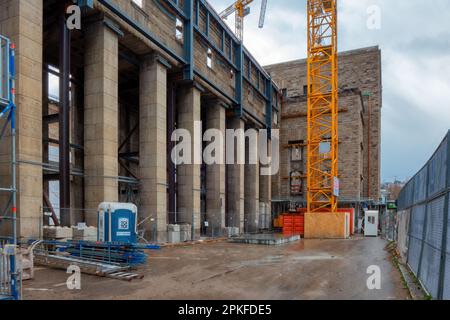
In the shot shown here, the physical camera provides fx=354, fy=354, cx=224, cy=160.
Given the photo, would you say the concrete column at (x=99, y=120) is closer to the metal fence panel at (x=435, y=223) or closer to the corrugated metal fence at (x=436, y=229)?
the corrugated metal fence at (x=436, y=229)

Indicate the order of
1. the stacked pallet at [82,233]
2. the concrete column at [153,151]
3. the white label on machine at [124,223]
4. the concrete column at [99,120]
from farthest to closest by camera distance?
the concrete column at [153,151]
the concrete column at [99,120]
the stacked pallet at [82,233]
the white label on machine at [124,223]

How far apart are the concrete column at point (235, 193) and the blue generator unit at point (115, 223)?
72.4 feet

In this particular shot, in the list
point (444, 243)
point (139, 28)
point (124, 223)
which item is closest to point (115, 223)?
point (124, 223)

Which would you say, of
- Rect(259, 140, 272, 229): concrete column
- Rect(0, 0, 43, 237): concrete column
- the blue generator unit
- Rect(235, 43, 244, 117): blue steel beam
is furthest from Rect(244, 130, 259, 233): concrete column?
Rect(0, 0, 43, 237): concrete column

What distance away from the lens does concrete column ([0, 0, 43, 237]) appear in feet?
50.0

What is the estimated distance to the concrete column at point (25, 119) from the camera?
15227 mm

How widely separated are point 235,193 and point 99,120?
21.4 metres

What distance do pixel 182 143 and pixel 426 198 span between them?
21.9 meters

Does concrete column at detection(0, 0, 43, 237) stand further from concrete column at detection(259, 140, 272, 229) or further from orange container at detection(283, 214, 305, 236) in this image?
concrete column at detection(259, 140, 272, 229)

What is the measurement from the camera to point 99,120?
65.5 ft

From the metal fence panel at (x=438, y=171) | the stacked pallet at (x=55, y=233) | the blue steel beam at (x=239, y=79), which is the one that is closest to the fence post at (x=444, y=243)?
the metal fence panel at (x=438, y=171)

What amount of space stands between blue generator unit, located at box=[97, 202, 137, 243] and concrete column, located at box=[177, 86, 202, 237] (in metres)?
12.6

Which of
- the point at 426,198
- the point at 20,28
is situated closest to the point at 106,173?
the point at 20,28

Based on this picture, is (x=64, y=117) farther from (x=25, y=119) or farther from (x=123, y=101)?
(x=123, y=101)
